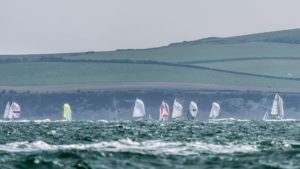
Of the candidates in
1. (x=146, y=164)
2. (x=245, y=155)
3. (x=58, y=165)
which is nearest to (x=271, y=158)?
(x=245, y=155)

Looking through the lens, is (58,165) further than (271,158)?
No

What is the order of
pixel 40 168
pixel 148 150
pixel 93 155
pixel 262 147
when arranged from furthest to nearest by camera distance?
pixel 262 147 → pixel 148 150 → pixel 93 155 → pixel 40 168

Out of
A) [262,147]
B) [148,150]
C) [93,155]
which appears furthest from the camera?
[262,147]

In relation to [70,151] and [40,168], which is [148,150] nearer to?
[70,151]

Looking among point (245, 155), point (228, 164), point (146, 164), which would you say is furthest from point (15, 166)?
point (245, 155)

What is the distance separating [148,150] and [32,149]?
6878mm

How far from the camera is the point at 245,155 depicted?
215 ft

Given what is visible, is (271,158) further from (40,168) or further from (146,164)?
(40,168)

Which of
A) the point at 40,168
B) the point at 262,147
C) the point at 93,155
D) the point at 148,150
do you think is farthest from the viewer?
the point at 262,147

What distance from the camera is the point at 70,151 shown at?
64.4 m

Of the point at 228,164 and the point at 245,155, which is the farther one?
the point at 245,155

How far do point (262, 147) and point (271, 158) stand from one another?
1070 cm

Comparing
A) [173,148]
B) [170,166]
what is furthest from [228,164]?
[173,148]

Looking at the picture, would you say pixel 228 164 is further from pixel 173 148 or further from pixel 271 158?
pixel 173 148
